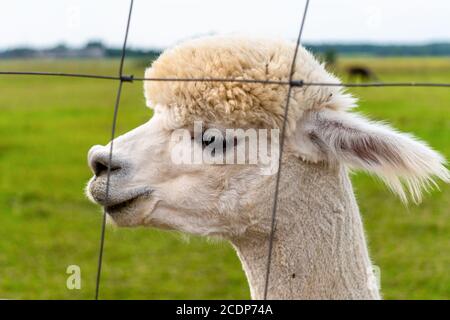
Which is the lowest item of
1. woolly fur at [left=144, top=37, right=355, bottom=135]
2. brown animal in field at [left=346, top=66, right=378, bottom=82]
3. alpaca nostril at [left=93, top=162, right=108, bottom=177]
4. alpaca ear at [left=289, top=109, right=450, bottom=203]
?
alpaca nostril at [left=93, top=162, right=108, bottom=177]

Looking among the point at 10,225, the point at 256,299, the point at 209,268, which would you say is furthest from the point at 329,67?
the point at 10,225

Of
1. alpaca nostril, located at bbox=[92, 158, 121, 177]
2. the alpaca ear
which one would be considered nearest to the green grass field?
alpaca nostril, located at bbox=[92, 158, 121, 177]

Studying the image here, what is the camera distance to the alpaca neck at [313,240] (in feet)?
7.34

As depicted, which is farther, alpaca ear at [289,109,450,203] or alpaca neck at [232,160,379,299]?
alpaca neck at [232,160,379,299]

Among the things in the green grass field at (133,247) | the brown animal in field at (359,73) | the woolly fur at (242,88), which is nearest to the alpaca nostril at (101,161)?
the woolly fur at (242,88)

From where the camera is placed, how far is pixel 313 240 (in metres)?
2.26

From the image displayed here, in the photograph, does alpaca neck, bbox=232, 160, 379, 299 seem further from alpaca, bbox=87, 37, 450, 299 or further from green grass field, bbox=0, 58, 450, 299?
green grass field, bbox=0, 58, 450, 299

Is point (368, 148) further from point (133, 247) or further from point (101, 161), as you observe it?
point (133, 247)

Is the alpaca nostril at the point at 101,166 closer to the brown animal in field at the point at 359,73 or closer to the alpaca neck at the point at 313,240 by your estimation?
the alpaca neck at the point at 313,240

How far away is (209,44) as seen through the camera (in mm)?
2281

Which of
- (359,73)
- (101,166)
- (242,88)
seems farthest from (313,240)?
(359,73)

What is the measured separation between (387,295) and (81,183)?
641cm

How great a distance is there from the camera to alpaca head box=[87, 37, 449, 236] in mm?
2193

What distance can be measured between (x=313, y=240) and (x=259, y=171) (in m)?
0.26
